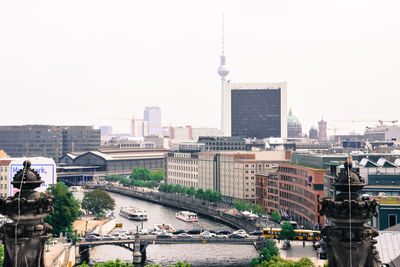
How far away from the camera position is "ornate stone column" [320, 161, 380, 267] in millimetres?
15656

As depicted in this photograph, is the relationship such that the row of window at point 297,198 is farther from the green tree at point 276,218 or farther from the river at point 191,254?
the river at point 191,254

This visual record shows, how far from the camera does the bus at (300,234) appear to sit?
367 feet

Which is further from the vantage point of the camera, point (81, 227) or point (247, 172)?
point (247, 172)

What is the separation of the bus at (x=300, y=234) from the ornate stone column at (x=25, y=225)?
314 feet

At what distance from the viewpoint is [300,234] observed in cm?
11400

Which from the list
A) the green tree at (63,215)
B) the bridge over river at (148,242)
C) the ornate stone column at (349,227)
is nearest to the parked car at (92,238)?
the bridge over river at (148,242)

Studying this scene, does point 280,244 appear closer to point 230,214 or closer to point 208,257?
point 208,257

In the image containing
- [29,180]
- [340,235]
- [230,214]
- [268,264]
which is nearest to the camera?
[340,235]

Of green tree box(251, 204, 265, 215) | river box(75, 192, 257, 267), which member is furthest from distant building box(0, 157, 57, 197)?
green tree box(251, 204, 265, 215)

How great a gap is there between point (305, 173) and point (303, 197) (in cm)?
522

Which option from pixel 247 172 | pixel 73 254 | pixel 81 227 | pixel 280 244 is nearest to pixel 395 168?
pixel 280 244

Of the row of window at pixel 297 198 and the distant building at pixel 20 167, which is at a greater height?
the distant building at pixel 20 167

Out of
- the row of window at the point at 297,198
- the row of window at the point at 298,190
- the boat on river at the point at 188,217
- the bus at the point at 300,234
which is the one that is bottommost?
the boat on river at the point at 188,217

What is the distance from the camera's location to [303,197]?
449ft
